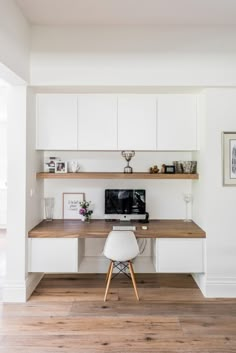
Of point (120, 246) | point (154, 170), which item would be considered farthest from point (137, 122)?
point (120, 246)

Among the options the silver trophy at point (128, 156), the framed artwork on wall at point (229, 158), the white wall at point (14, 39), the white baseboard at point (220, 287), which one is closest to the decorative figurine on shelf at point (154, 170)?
the silver trophy at point (128, 156)

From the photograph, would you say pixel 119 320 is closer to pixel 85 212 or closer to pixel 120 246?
pixel 120 246

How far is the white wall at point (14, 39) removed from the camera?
2.56 meters

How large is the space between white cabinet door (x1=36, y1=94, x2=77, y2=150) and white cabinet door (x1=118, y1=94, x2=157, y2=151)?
22.8 inches

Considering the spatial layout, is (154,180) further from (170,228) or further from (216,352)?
(216,352)

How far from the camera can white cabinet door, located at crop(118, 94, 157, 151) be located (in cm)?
354

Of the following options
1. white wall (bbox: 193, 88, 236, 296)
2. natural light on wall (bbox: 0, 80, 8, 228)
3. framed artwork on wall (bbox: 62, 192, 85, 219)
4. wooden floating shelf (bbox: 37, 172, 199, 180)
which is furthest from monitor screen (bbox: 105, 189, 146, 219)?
natural light on wall (bbox: 0, 80, 8, 228)

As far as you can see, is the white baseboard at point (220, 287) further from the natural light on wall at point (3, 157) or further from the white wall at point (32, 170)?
the natural light on wall at point (3, 157)

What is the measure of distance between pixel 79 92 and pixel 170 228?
6.50 ft

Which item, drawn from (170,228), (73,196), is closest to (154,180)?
(170,228)

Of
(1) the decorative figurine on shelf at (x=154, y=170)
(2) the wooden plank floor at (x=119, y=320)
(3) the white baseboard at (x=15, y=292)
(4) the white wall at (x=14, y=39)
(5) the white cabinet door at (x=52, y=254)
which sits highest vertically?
(4) the white wall at (x=14, y=39)

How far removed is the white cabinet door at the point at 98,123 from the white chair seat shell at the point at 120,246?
108 cm

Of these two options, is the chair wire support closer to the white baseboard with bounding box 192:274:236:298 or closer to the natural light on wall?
the white baseboard with bounding box 192:274:236:298

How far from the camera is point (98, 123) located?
354 cm
